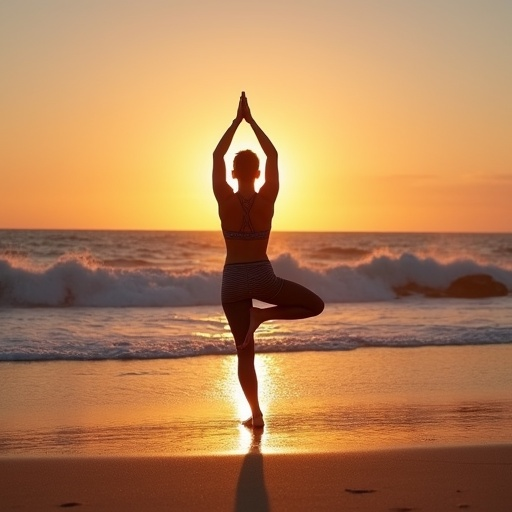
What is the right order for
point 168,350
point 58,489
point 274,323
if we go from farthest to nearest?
point 274,323
point 168,350
point 58,489

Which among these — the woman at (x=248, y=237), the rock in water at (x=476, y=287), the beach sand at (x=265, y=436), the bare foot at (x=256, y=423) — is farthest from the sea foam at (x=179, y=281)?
the woman at (x=248, y=237)

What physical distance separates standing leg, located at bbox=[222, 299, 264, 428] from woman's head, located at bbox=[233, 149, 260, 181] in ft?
2.94

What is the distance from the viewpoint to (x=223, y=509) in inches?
161

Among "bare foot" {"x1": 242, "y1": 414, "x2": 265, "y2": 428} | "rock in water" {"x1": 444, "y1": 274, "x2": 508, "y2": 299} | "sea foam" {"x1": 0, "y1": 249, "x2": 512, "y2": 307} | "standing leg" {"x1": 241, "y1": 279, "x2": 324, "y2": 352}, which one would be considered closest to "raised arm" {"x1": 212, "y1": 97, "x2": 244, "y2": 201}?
"standing leg" {"x1": 241, "y1": 279, "x2": 324, "y2": 352}

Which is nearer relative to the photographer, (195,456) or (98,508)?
(98,508)

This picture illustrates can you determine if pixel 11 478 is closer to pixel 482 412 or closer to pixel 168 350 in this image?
pixel 482 412

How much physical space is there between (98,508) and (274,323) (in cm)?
915

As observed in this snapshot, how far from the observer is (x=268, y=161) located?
598cm

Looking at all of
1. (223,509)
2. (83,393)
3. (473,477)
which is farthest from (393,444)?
(83,393)

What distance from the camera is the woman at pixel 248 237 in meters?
5.89

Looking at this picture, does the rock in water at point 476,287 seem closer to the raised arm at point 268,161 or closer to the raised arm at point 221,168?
the raised arm at point 268,161

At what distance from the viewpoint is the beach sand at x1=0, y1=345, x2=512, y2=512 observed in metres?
4.31

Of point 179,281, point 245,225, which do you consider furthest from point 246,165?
point 179,281

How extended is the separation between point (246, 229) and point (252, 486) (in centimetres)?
204
